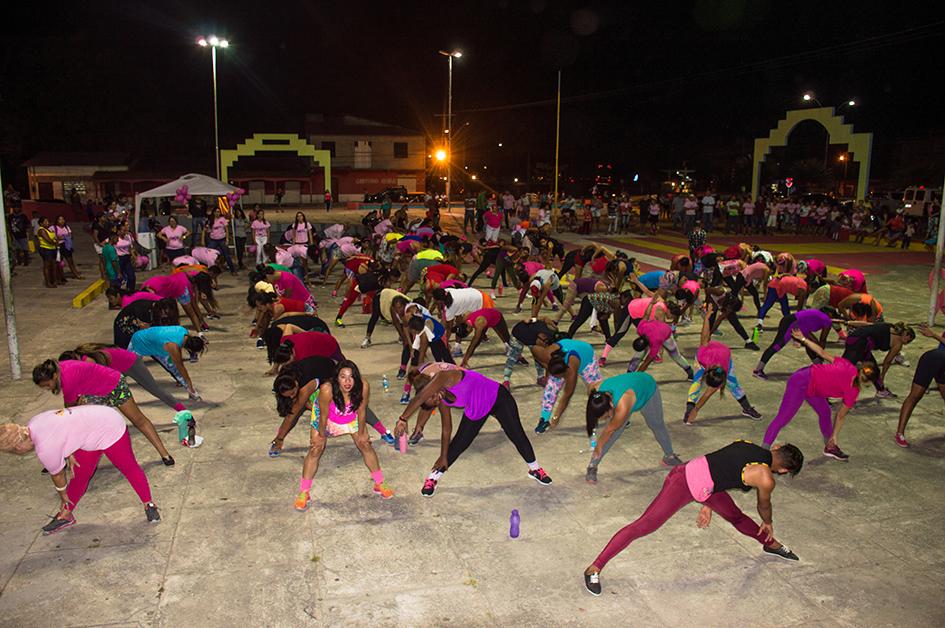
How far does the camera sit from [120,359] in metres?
7.32

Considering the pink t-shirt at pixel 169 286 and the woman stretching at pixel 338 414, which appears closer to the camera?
the woman stretching at pixel 338 414

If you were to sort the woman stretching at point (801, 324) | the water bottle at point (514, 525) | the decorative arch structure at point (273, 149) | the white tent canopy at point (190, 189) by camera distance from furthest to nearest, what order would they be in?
1. the decorative arch structure at point (273, 149)
2. the white tent canopy at point (190, 189)
3. the woman stretching at point (801, 324)
4. the water bottle at point (514, 525)

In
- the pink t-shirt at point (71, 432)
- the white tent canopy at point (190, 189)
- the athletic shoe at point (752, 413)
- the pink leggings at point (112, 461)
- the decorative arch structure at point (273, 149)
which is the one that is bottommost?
the athletic shoe at point (752, 413)

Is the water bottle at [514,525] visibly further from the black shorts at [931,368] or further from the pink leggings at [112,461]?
the black shorts at [931,368]

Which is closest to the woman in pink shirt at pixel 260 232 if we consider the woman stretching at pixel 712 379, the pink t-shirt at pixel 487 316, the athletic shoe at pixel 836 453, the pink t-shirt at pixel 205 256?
the pink t-shirt at pixel 205 256

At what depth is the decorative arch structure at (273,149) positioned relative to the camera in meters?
44.5

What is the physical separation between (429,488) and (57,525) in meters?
2.96

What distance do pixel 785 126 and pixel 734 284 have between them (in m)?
25.0

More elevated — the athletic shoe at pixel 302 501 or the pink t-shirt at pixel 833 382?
the pink t-shirt at pixel 833 382

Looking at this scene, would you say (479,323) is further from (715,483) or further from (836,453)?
(715,483)

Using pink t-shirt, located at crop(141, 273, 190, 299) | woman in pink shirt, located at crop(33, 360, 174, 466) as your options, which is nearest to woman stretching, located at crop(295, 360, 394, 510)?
woman in pink shirt, located at crop(33, 360, 174, 466)

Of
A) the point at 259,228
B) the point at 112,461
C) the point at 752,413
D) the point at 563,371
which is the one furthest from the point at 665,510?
the point at 259,228

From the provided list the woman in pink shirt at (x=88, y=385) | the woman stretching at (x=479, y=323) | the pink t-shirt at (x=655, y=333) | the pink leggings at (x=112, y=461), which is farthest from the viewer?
the woman stretching at (x=479, y=323)

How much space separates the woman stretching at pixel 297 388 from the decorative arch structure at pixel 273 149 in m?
38.4
